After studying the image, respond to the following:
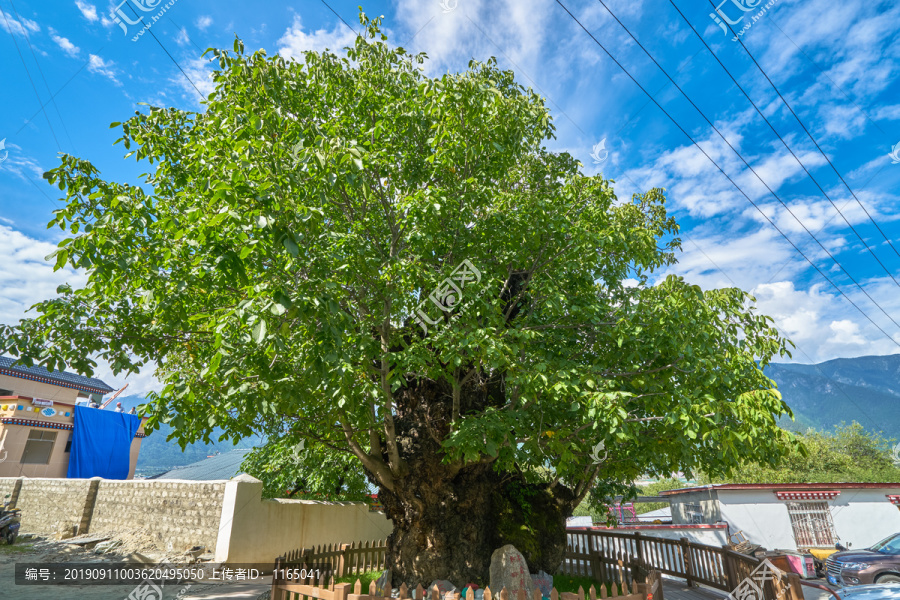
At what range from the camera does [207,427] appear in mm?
7375

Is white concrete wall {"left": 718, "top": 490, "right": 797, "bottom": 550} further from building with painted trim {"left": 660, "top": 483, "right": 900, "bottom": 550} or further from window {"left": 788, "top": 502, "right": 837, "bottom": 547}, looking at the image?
window {"left": 788, "top": 502, "right": 837, "bottom": 547}

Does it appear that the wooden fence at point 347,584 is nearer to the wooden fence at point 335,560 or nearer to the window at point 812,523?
the wooden fence at point 335,560

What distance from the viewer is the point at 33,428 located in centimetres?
2247

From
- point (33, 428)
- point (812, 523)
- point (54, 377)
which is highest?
point (54, 377)

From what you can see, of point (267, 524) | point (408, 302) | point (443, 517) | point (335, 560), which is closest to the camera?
point (408, 302)

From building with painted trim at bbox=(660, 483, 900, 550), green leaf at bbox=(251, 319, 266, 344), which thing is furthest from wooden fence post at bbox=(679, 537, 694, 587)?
green leaf at bbox=(251, 319, 266, 344)

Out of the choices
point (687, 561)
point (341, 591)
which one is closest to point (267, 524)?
point (341, 591)

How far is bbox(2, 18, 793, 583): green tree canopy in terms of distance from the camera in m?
6.15

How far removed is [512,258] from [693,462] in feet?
16.2

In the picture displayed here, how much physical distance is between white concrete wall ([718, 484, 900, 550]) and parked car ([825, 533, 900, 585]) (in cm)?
695

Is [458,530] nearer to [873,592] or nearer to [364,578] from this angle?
[364,578]

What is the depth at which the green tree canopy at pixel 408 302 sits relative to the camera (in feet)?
20.2

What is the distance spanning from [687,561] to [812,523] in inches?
571

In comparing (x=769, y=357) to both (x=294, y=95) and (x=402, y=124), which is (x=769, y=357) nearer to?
(x=402, y=124)
